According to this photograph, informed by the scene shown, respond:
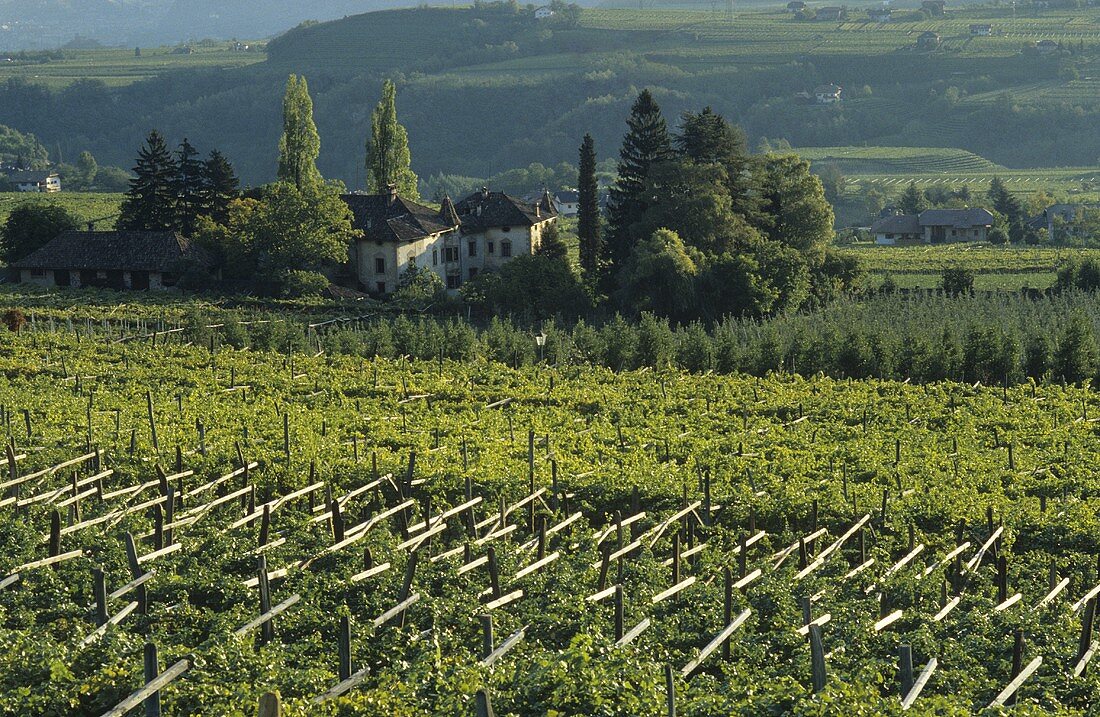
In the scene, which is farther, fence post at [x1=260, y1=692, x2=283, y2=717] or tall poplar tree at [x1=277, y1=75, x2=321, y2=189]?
tall poplar tree at [x1=277, y1=75, x2=321, y2=189]

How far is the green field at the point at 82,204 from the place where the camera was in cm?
7931

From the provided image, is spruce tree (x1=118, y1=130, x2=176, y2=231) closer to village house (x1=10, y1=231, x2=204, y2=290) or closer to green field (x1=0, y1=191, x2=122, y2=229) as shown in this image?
village house (x1=10, y1=231, x2=204, y2=290)

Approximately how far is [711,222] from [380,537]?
35.0 m

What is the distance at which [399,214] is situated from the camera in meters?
58.9

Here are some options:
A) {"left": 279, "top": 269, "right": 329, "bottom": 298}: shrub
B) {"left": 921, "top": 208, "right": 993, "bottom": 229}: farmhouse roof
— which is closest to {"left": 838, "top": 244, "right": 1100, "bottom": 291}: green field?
{"left": 921, "top": 208, "right": 993, "bottom": 229}: farmhouse roof

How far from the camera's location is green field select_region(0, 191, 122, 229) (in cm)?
7931

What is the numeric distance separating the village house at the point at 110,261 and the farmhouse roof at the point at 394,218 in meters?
6.54

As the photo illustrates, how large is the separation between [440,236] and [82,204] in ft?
125

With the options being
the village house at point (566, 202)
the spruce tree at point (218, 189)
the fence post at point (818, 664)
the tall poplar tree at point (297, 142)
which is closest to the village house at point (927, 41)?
the village house at point (566, 202)

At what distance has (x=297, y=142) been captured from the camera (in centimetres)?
6288

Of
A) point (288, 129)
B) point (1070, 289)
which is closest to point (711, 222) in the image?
point (1070, 289)

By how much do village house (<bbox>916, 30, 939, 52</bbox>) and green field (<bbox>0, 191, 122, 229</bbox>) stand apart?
11626cm

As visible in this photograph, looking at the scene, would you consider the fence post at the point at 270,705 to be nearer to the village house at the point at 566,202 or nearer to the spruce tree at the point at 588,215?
the spruce tree at the point at 588,215

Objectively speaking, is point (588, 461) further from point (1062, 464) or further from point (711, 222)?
point (711, 222)
